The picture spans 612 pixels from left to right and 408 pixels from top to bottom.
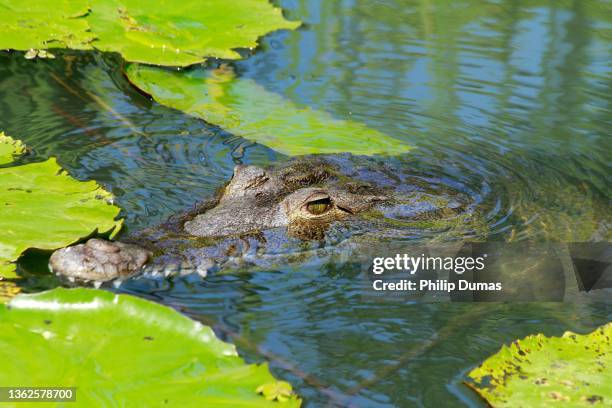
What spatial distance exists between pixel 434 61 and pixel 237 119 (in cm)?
245

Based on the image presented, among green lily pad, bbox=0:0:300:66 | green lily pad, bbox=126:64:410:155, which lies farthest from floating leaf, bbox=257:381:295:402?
green lily pad, bbox=0:0:300:66

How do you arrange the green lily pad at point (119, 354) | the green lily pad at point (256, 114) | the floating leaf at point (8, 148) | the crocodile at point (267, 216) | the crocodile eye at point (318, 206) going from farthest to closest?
the green lily pad at point (256, 114)
the floating leaf at point (8, 148)
the crocodile eye at point (318, 206)
the crocodile at point (267, 216)
the green lily pad at point (119, 354)

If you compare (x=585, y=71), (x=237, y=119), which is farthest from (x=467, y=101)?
(x=237, y=119)

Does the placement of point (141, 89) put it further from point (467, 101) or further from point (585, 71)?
point (585, 71)

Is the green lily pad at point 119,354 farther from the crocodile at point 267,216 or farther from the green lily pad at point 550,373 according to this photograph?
the green lily pad at point 550,373

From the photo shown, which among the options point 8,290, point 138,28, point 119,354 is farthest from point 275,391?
point 138,28

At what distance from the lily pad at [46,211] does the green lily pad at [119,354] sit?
75 cm

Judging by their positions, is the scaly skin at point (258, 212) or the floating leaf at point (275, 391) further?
the scaly skin at point (258, 212)

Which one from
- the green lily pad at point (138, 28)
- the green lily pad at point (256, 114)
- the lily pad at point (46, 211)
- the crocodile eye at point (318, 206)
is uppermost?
the green lily pad at point (138, 28)

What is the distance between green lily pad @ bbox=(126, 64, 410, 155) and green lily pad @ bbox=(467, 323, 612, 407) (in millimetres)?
2533

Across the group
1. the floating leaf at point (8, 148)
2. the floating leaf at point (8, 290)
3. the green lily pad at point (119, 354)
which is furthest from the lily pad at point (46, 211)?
the green lily pad at point (119, 354)

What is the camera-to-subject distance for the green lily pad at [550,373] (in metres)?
3.18

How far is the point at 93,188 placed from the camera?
4738 millimetres

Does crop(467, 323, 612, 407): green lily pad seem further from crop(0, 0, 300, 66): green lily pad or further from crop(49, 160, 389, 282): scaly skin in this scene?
crop(0, 0, 300, 66): green lily pad
